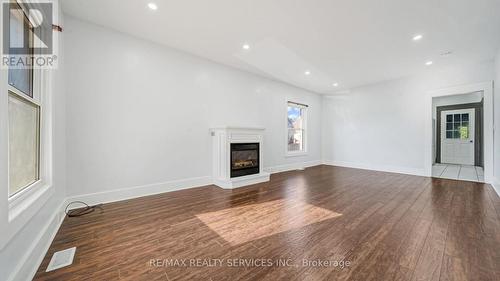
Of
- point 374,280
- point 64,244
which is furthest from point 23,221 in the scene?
point 374,280

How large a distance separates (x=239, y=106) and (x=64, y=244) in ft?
12.3

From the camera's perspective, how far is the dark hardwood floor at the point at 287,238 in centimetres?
146

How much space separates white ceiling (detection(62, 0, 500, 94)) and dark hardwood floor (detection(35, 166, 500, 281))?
2.71m

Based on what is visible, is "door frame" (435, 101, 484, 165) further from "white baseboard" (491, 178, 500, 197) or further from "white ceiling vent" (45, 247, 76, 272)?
"white ceiling vent" (45, 247, 76, 272)

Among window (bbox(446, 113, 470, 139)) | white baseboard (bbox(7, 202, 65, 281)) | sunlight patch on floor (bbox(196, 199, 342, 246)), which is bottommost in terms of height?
sunlight patch on floor (bbox(196, 199, 342, 246))

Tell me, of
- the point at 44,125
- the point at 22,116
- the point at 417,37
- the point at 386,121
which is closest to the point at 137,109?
the point at 44,125

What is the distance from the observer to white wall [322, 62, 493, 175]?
187 inches

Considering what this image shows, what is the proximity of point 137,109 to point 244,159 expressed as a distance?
232 centimetres

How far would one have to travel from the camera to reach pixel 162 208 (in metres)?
2.71

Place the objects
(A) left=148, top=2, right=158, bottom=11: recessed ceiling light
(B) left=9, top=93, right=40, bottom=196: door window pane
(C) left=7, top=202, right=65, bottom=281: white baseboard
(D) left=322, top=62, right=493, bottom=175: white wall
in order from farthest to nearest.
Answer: (D) left=322, top=62, right=493, bottom=175: white wall, (A) left=148, top=2, right=158, bottom=11: recessed ceiling light, (B) left=9, top=93, right=40, bottom=196: door window pane, (C) left=7, top=202, right=65, bottom=281: white baseboard

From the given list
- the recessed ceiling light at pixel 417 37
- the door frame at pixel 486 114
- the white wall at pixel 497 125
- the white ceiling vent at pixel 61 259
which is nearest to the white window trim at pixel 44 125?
the white ceiling vent at pixel 61 259

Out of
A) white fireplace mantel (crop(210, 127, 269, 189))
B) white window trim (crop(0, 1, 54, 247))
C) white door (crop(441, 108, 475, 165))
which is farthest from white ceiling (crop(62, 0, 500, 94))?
white door (crop(441, 108, 475, 165))

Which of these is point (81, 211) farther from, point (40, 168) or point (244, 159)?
point (244, 159)
